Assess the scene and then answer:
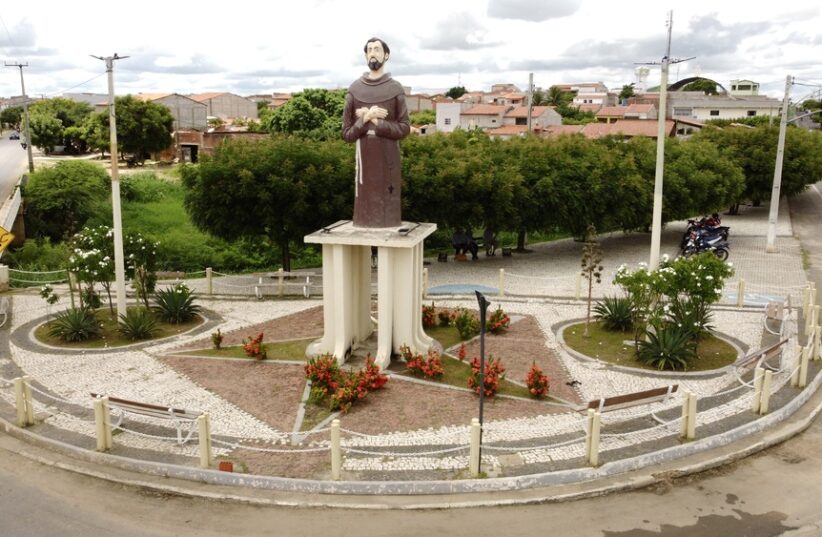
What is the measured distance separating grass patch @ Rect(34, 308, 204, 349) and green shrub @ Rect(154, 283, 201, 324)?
0.16m

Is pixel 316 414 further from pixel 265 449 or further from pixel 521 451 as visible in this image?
pixel 521 451

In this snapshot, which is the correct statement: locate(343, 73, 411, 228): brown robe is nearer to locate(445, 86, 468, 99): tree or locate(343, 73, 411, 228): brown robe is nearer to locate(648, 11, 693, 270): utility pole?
locate(648, 11, 693, 270): utility pole

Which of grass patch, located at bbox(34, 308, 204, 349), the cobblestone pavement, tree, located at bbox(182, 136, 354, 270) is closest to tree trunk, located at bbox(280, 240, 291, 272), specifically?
tree, located at bbox(182, 136, 354, 270)

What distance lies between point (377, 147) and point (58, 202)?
88.8 feet

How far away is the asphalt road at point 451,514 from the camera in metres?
9.23

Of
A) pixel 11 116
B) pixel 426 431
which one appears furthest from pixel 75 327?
pixel 11 116

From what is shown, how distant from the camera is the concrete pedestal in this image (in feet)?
46.8

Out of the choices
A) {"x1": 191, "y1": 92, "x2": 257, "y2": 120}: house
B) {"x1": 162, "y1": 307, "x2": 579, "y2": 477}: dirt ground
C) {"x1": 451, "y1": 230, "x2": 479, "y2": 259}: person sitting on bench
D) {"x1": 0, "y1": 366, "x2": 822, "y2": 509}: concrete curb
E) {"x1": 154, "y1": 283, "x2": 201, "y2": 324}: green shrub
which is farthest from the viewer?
{"x1": 191, "y1": 92, "x2": 257, "y2": 120}: house

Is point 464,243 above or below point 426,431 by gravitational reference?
above

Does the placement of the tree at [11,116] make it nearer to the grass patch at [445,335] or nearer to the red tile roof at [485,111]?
the red tile roof at [485,111]

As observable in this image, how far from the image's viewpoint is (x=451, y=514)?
959 cm

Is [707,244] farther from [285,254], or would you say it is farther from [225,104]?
[225,104]

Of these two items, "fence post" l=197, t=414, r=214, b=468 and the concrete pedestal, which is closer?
"fence post" l=197, t=414, r=214, b=468

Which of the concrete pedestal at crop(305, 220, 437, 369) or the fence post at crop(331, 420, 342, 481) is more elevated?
the concrete pedestal at crop(305, 220, 437, 369)
